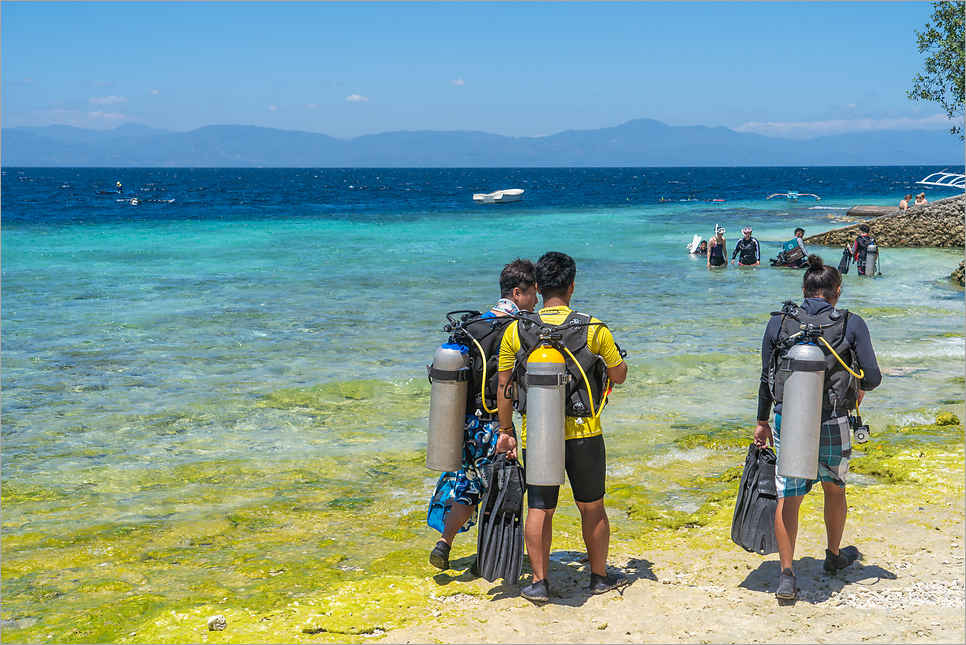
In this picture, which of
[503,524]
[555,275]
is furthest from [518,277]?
[503,524]

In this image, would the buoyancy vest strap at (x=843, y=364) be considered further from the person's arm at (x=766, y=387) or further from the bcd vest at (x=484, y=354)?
the bcd vest at (x=484, y=354)

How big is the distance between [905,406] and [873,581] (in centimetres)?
510

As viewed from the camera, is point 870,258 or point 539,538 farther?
point 870,258

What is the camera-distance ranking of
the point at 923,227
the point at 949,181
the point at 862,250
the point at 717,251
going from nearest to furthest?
the point at 862,250 < the point at 717,251 < the point at 923,227 < the point at 949,181

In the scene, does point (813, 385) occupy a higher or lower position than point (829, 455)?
higher

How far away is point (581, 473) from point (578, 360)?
66 centimetres

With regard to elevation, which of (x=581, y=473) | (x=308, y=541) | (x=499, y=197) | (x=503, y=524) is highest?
(x=499, y=197)

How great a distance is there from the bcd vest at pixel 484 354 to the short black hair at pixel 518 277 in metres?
0.23

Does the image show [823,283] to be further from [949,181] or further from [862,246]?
[949,181]

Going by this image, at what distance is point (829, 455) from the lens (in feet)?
14.9

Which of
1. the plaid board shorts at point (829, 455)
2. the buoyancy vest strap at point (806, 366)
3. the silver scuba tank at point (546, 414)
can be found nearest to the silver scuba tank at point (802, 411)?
the buoyancy vest strap at point (806, 366)

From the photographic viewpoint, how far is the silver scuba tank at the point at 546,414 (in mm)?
4273

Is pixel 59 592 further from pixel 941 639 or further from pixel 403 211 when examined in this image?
pixel 403 211

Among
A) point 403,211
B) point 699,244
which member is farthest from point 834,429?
point 403,211
